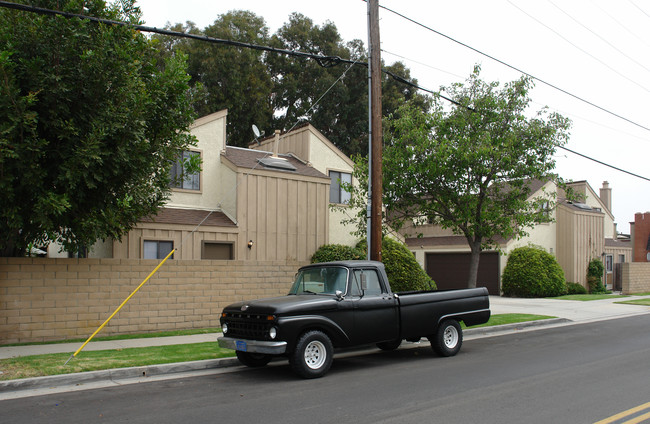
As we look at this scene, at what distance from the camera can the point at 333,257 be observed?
1828cm

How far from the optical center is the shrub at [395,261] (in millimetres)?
18516

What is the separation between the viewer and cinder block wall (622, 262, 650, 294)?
28.8 m

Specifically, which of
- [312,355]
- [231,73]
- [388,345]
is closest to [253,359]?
[312,355]

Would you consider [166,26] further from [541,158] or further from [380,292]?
[380,292]

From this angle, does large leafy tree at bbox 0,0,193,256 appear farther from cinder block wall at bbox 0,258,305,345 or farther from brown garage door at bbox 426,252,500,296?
brown garage door at bbox 426,252,500,296

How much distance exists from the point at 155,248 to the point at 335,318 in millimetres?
9337

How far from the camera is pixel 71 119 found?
1008 centimetres

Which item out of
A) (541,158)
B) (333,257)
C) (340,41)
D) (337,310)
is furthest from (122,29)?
(340,41)

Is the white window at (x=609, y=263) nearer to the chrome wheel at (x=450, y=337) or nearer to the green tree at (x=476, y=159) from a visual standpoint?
the green tree at (x=476, y=159)

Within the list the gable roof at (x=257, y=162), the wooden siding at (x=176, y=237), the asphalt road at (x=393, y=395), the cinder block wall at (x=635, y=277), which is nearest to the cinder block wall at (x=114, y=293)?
the wooden siding at (x=176, y=237)

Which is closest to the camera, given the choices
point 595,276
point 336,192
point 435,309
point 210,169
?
point 435,309

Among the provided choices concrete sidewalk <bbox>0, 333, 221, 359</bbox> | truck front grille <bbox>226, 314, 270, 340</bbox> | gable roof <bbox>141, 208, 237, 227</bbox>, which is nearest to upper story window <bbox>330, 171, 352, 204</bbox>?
gable roof <bbox>141, 208, 237, 227</bbox>

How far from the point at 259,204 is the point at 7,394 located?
11400 millimetres

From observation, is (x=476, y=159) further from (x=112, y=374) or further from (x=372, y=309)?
(x=112, y=374)
